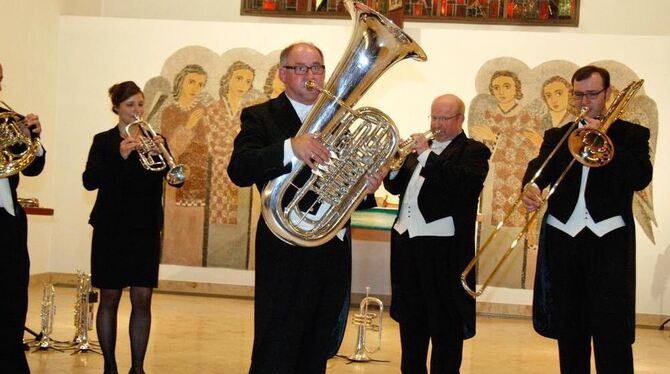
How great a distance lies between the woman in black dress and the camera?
5410mm

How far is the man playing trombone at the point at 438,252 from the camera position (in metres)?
5.28

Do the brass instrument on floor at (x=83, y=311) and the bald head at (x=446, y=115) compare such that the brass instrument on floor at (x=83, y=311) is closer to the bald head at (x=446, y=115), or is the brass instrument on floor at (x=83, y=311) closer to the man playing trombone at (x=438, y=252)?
the man playing trombone at (x=438, y=252)

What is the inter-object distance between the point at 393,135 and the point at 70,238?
7.30m

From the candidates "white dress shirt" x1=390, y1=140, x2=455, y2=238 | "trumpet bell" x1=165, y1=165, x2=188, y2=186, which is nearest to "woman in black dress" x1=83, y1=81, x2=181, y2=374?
"trumpet bell" x1=165, y1=165, x2=188, y2=186

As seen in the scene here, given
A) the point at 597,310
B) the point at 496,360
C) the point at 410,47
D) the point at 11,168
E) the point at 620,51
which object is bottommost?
the point at 496,360

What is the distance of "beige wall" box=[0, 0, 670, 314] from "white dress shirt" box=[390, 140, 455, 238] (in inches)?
177

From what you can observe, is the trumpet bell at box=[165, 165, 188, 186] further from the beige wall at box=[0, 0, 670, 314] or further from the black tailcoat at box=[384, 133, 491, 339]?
the beige wall at box=[0, 0, 670, 314]

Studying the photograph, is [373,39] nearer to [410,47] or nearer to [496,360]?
[410,47]

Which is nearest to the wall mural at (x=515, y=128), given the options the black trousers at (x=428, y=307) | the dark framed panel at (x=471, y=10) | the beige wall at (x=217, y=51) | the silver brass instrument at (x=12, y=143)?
the beige wall at (x=217, y=51)

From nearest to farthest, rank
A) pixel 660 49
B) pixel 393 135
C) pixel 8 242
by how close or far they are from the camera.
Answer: pixel 393 135 → pixel 8 242 → pixel 660 49

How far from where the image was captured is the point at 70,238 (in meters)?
10.3

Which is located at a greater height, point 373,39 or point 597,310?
point 373,39

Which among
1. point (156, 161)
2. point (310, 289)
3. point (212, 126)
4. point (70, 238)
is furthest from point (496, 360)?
point (70, 238)

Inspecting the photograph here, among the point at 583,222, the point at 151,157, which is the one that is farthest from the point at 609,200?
the point at 151,157
